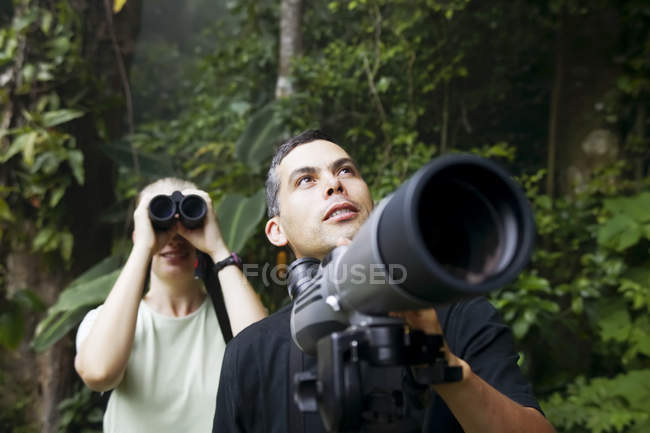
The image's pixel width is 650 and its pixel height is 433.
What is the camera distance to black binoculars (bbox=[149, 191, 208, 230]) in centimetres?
145

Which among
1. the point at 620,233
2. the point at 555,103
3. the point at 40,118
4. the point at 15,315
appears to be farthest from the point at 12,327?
the point at 555,103

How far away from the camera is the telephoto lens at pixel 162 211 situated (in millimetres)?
1440

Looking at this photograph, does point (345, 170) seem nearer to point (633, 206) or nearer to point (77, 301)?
point (77, 301)

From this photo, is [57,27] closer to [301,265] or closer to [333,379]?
[301,265]

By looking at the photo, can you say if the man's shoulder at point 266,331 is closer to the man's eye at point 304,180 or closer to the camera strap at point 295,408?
the camera strap at point 295,408

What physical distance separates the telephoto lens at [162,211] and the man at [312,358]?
0.97ft

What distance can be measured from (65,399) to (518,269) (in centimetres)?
302

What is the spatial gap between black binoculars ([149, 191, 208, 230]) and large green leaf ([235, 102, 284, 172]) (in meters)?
1.55

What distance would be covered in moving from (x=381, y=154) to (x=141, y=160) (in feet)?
4.74

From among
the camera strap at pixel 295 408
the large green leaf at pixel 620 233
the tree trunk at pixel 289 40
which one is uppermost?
the tree trunk at pixel 289 40

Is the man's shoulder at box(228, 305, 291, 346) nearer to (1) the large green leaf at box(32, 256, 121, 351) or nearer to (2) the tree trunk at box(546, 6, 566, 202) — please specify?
(1) the large green leaf at box(32, 256, 121, 351)

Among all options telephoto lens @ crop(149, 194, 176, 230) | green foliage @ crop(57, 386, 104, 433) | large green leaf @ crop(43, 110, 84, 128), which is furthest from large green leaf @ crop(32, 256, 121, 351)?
telephoto lens @ crop(149, 194, 176, 230)

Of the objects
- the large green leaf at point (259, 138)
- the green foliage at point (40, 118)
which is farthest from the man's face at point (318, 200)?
the green foliage at point (40, 118)

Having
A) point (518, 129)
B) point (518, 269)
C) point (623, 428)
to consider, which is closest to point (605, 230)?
point (623, 428)
